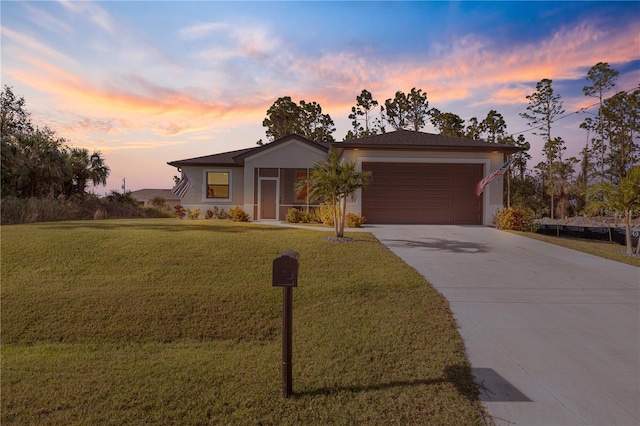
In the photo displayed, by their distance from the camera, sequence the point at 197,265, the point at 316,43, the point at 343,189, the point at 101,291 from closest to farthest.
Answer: the point at 101,291
the point at 197,265
the point at 343,189
the point at 316,43

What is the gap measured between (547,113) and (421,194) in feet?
91.1

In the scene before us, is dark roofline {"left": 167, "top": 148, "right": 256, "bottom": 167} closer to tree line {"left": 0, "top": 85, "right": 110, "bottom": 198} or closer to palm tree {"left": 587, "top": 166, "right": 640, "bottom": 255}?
tree line {"left": 0, "top": 85, "right": 110, "bottom": 198}

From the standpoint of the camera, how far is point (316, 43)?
39.2ft

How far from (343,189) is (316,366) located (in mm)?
7212

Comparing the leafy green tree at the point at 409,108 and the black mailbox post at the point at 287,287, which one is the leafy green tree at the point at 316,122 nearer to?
the leafy green tree at the point at 409,108

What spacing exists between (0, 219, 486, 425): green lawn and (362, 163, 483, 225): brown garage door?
24.3 ft

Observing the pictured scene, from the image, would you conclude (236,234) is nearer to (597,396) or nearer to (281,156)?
(281,156)

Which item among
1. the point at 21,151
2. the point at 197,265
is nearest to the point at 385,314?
the point at 197,265

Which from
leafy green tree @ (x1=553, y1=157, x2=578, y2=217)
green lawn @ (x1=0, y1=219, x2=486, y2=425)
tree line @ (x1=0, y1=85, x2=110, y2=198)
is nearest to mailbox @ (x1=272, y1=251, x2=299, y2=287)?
green lawn @ (x1=0, y1=219, x2=486, y2=425)

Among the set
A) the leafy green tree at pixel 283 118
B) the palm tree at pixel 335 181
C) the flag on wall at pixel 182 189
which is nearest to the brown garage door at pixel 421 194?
the palm tree at pixel 335 181

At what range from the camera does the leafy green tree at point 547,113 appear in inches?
1280

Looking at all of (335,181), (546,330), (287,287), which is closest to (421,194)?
(335,181)

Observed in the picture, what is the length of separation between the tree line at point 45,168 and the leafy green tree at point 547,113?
131 ft

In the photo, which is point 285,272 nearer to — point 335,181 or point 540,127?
point 335,181
